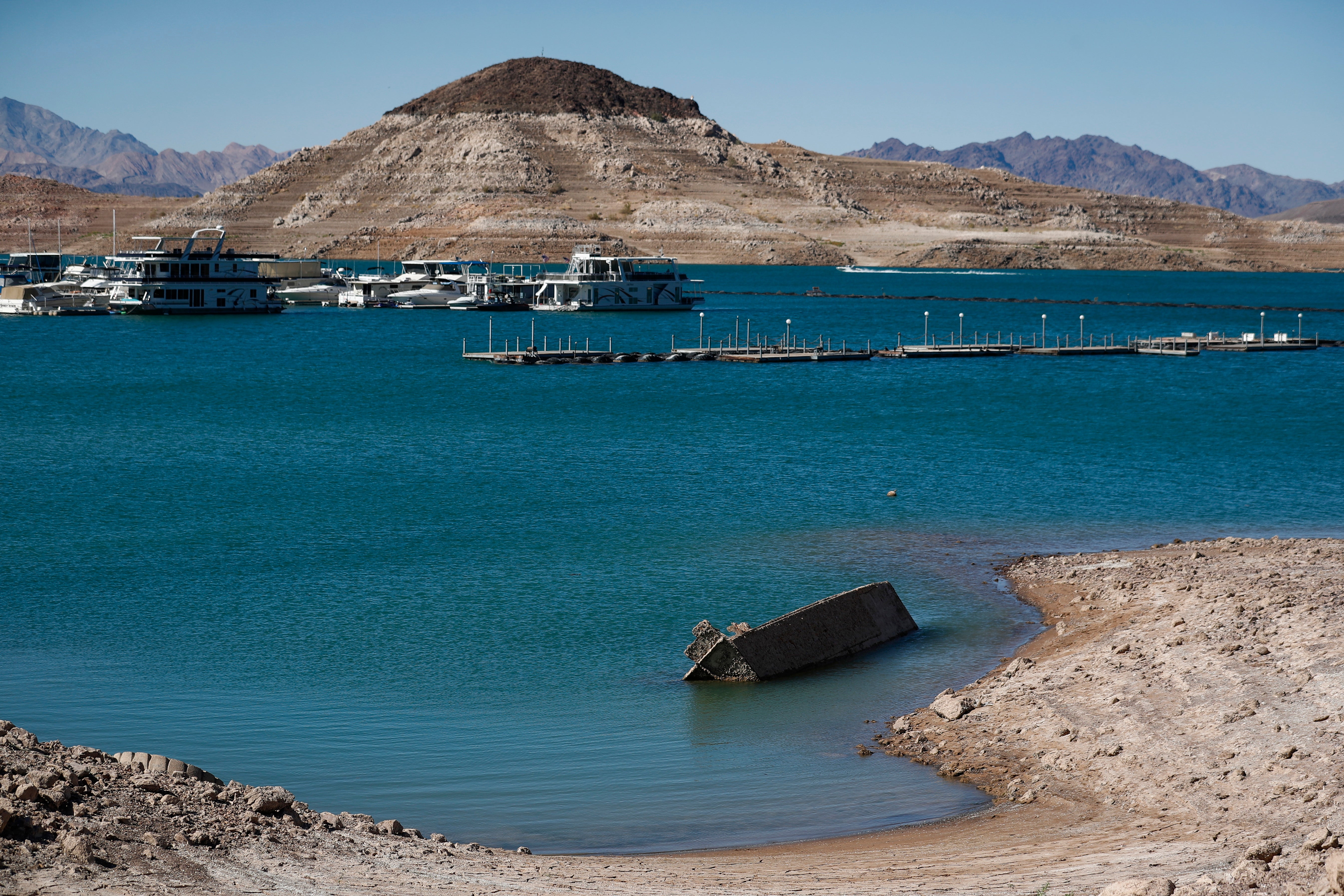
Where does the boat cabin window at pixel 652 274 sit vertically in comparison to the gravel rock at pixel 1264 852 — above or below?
above

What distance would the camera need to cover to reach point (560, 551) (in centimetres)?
3219

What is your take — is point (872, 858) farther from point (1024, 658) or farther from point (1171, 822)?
point (1024, 658)

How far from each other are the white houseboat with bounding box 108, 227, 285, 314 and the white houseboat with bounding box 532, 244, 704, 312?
2553 centimetres

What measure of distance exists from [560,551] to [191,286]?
95.0 metres

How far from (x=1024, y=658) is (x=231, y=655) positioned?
13.2m

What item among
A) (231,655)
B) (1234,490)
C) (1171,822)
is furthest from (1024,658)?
(1234,490)

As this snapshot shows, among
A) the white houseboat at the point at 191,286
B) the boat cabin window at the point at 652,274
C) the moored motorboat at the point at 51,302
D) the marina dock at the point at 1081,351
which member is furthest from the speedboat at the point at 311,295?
the marina dock at the point at 1081,351

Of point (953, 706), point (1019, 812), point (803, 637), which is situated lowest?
point (1019, 812)

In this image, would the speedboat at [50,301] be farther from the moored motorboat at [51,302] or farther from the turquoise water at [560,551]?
the turquoise water at [560,551]

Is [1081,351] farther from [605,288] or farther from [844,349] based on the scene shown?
[605,288]

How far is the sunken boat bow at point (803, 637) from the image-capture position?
21.7m

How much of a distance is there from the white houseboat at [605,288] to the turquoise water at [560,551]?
49.1 m

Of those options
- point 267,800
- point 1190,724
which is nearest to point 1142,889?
point 1190,724

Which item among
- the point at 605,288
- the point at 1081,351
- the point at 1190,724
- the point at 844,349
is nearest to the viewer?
the point at 1190,724
